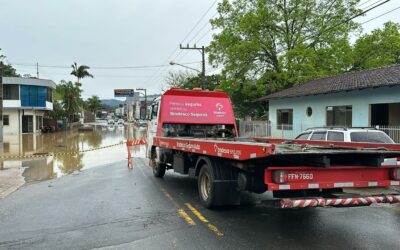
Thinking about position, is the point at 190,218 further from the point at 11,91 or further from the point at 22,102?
the point at 11,91

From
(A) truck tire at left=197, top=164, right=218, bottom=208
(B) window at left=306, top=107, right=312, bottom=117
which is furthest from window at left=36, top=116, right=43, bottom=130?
(A) truck tire at left=197, top=164, right=218, bottom=208

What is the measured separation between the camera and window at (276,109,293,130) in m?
29.6

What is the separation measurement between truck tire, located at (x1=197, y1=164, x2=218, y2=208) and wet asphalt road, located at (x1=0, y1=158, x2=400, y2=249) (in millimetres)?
215

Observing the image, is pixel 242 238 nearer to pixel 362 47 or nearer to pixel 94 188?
pixel 94 188

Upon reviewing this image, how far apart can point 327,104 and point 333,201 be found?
2018 centimetres

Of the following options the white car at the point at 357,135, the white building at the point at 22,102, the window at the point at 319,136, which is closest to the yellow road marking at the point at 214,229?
the white car at the point at 357,135

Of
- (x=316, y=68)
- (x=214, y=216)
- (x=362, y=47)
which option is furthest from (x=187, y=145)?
(x=362, y=47)

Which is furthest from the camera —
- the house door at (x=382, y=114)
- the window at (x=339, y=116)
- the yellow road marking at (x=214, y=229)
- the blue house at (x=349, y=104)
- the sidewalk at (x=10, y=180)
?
the house door at (x=382, y=114)

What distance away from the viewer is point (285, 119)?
1233 inches

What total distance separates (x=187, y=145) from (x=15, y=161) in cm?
1391

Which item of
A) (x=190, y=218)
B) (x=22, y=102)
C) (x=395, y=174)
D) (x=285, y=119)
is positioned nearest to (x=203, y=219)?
(x=190, y=218)

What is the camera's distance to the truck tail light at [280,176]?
5.83 meters

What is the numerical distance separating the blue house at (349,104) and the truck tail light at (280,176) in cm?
1398

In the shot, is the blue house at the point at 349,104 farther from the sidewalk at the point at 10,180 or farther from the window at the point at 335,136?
the sidewalk at the point at 10,180
